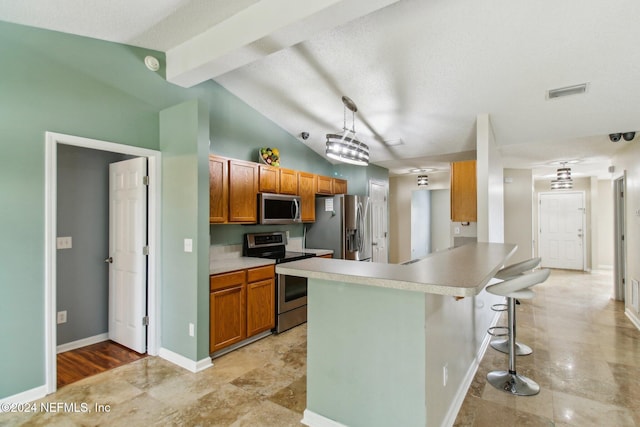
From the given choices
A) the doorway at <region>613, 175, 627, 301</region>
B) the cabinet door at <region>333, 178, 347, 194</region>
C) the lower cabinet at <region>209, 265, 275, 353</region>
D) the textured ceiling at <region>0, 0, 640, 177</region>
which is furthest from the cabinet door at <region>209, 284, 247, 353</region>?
the doorway at <region>613, 175, 627, 301</region>

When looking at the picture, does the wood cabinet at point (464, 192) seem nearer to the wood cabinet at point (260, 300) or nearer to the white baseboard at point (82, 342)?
the wood cabinet at point (260, 300)

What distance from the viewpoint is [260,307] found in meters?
3.48

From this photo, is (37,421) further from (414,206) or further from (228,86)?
(414,206)

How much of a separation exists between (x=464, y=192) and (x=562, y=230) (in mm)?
5573

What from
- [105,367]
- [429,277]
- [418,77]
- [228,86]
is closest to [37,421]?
[105,367]

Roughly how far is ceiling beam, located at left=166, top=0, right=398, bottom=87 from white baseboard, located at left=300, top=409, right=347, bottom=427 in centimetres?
256

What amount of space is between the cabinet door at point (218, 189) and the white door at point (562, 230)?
8.24m

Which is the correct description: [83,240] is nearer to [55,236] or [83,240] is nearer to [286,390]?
[55,236]

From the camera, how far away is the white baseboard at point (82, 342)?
3.22 metres

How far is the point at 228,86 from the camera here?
3.78 meters

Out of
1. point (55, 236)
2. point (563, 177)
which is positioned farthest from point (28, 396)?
point (563, 177)

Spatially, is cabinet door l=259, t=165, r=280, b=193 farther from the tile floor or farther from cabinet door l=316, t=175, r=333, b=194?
the tile floor

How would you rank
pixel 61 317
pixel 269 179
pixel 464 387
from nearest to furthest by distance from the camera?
pixel 464 387 → pixel 61 317 → pixel 269 179

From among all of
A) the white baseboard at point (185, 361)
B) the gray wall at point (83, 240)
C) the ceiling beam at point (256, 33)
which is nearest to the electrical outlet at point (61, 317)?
the gray wall at point (83, 240)
